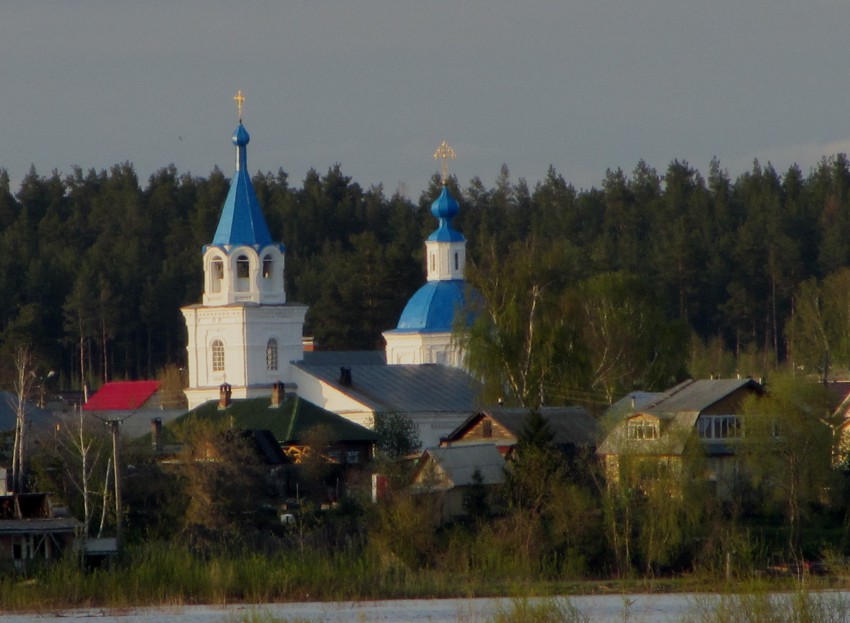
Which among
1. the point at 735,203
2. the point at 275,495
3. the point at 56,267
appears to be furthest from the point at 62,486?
the point at 735,203

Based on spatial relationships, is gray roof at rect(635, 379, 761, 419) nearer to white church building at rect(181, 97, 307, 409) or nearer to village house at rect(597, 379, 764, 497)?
village house at rect(597, 379, 764, 497)

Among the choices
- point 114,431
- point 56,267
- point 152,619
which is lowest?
point 152,619

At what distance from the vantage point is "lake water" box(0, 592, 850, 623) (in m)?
24.5

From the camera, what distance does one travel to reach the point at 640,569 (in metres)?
29.4

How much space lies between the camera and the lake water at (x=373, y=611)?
80.2 ft

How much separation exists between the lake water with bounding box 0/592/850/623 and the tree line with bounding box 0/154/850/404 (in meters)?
12.9

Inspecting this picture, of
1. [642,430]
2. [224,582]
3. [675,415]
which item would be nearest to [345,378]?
[675,415]

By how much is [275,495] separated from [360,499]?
2.76 m

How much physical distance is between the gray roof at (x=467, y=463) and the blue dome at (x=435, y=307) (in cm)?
1231

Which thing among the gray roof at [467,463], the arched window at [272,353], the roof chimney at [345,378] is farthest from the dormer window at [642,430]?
the arched window at [272,353]

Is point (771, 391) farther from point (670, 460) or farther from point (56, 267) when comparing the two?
point (56, 267)

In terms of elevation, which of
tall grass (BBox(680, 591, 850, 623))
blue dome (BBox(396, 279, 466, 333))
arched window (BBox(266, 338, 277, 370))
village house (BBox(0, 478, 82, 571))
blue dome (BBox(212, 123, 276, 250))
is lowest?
tall grass (BBox(680, 591, 850, 623))

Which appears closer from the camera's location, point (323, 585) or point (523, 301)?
point (323, 585)

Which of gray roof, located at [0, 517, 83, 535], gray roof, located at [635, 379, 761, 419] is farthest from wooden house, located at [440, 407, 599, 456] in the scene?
gray roof, located at [0, 517, 83, 535]
